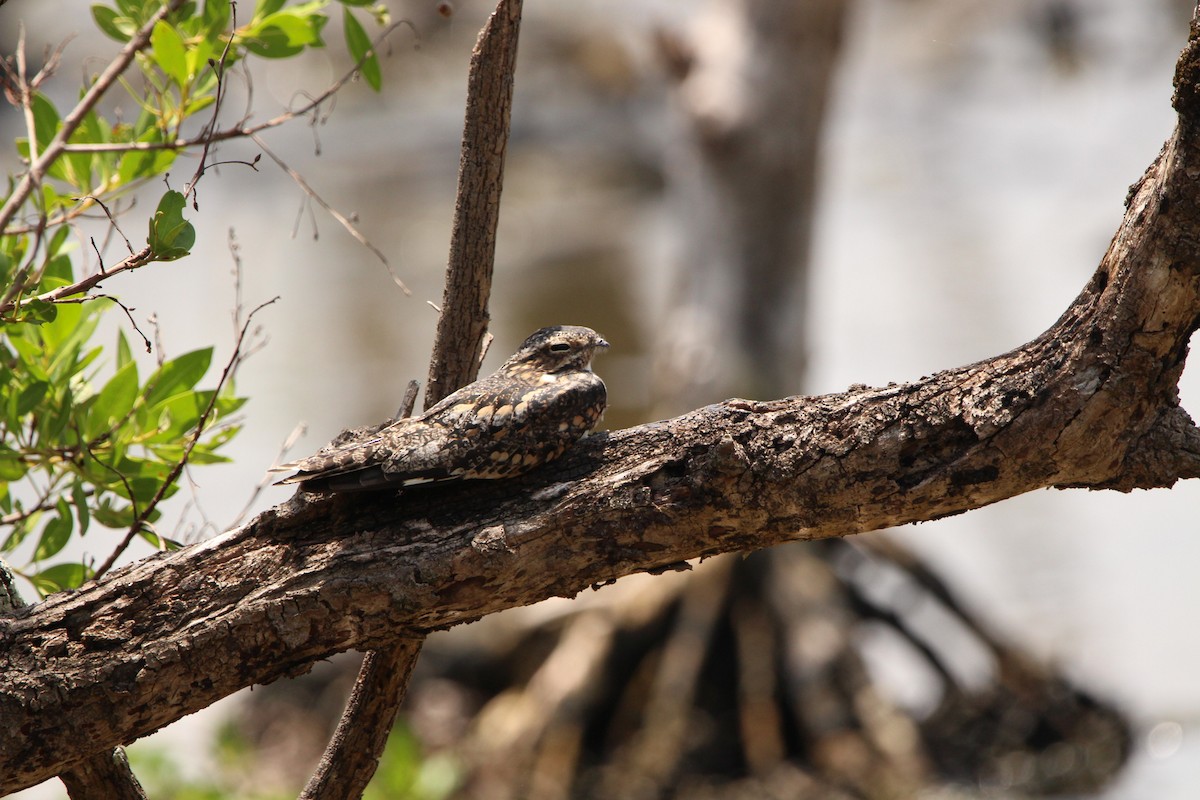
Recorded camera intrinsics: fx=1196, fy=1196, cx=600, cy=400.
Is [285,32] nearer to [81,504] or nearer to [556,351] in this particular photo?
[556,351]

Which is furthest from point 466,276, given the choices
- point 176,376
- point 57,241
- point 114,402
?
point 57,241

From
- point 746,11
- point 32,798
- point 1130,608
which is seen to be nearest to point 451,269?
point 746,11

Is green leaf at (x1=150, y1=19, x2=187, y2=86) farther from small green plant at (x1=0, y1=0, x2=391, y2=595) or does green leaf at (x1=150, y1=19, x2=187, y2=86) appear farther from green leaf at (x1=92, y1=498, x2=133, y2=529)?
green leaf at (x1=92, y1=498, x2=133, y2=529)

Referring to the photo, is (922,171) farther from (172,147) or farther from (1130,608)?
(172,147)

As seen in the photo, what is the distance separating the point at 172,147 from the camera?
7.76ft

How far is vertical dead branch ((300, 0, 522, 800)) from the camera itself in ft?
8.35

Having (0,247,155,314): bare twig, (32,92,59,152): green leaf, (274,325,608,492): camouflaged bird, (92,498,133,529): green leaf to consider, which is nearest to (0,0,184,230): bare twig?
(0,247,155,314): bare twig

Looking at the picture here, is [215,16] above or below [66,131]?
above

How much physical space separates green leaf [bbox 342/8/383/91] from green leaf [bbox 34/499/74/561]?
117 centimetres

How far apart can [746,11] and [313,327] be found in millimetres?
7514

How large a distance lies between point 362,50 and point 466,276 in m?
0.59

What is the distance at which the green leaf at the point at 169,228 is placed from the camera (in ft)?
6.57

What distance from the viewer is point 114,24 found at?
269cm

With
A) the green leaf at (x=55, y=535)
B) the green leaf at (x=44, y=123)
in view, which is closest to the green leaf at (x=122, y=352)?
the green leaf at (x=55, y=535)
